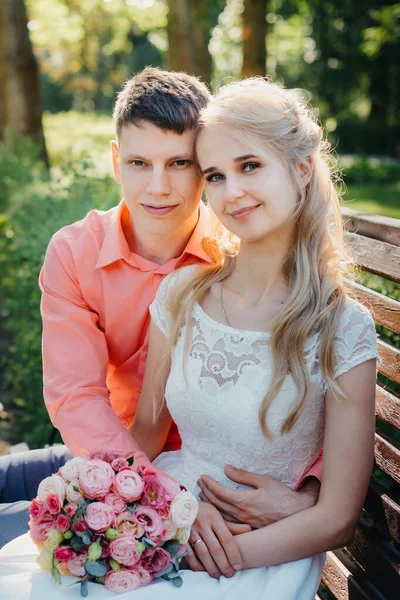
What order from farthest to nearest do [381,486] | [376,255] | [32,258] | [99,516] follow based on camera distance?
[32,258] → [376,255] → [381,486] → [99,516]

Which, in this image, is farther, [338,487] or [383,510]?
[383,510]

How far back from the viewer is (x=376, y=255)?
2.65 meters

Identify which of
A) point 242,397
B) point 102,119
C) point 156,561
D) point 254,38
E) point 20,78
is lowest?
point 156,561

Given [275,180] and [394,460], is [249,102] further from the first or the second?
[394,460]

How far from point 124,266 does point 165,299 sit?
0.40m

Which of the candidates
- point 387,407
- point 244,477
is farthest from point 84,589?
point 387,407

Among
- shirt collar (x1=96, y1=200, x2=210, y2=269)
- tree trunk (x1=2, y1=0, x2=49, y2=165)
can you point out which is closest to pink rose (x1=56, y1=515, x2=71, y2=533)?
shirt collar (x1=96, y1=200, x2=210, y2=269)

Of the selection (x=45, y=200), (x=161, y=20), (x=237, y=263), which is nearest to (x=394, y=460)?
(x=237, y=263)

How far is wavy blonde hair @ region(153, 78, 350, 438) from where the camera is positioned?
228 cm

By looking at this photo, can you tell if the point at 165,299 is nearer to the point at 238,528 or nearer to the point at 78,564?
the point at 238,528

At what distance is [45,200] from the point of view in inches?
220

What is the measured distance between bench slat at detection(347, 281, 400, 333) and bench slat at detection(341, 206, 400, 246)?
0.22 meters

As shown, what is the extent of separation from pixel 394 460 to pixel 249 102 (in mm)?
1307

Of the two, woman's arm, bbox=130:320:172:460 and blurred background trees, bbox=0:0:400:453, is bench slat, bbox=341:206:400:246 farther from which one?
woman's arm, bbox=130:320:172:460
